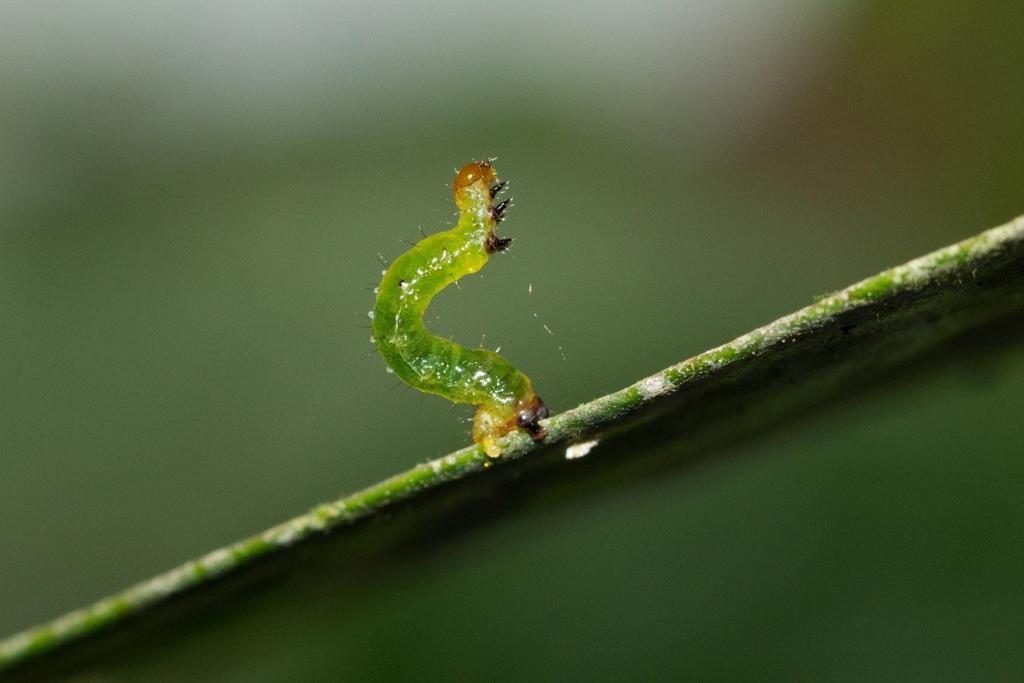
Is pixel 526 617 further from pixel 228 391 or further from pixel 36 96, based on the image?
pixel 36 96

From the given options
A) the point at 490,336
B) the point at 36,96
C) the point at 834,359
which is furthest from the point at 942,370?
the point at 36,96

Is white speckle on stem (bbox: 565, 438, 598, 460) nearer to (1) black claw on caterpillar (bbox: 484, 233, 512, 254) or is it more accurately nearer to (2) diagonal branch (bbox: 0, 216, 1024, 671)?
(2) diagonal branch (bbox: 0, 216, 1024, 671)

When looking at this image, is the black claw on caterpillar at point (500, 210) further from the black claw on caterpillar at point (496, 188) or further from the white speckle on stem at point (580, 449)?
the white speckle on stem at point (580, 449)

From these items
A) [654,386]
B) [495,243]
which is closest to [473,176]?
[495,243]

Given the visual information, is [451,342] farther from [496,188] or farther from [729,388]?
[729,388]

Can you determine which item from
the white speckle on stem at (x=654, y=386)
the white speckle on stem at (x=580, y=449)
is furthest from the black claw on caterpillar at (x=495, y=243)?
the white speckle on stem at (x=654, y=386)

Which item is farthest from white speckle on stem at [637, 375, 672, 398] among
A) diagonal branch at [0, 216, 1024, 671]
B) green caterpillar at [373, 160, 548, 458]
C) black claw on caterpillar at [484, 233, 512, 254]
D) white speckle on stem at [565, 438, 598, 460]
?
black claw on caterpillar at [484, 233, 512, 254]
